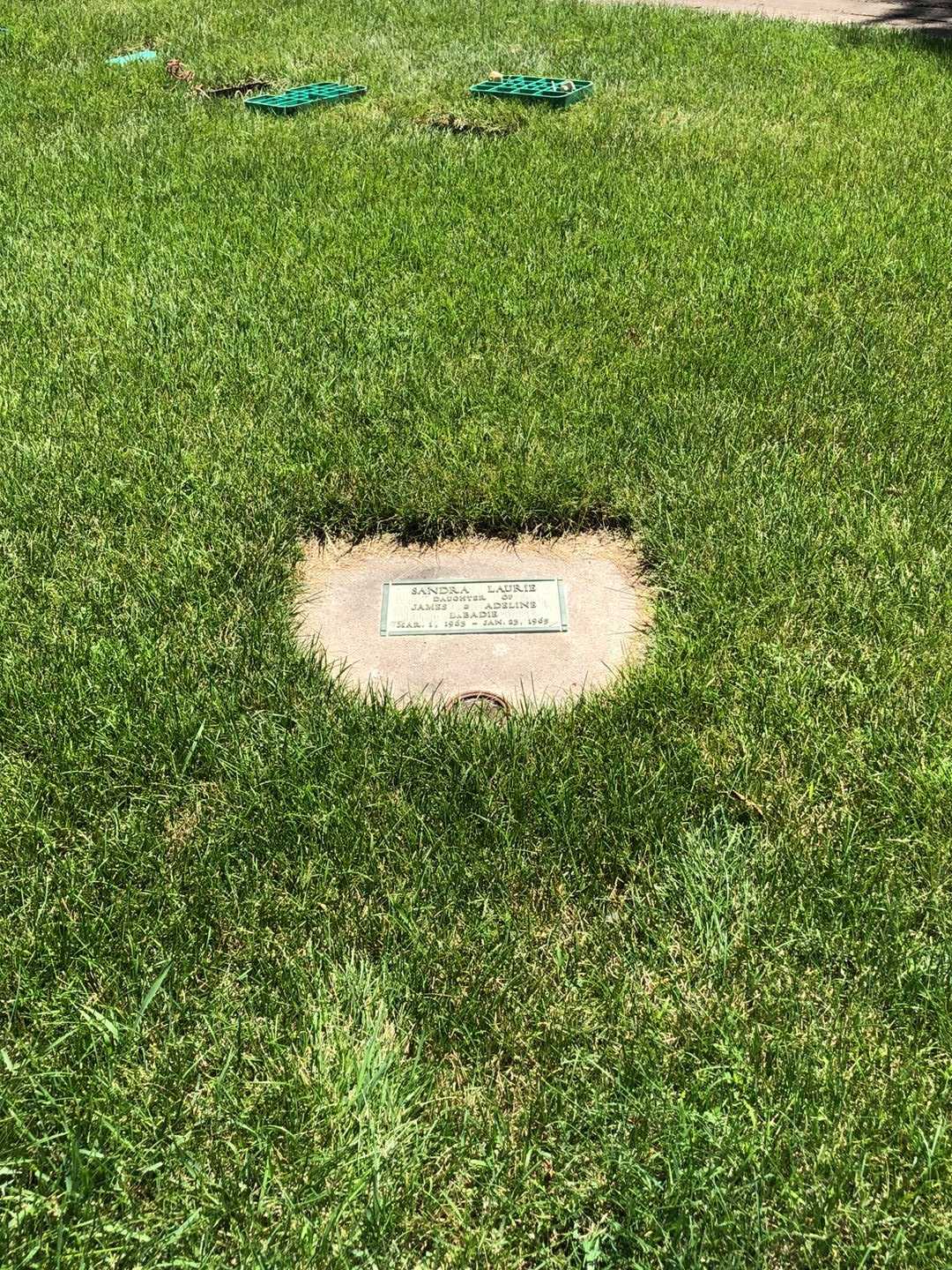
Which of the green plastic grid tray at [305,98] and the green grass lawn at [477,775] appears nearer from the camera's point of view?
the green grass lawn at [477,775]

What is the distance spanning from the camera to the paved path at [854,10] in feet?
31.9

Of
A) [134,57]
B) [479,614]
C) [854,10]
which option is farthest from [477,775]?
[854,10]

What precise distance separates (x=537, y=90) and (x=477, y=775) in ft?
20.2

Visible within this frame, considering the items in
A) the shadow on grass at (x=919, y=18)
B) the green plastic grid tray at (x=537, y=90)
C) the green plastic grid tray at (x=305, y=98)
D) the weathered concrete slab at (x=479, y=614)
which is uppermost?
the shadow on grass at (x=919, y=18)

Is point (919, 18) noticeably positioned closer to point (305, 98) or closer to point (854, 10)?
point (854, 10)

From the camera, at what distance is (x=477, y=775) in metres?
2.46

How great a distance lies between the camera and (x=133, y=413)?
384cm

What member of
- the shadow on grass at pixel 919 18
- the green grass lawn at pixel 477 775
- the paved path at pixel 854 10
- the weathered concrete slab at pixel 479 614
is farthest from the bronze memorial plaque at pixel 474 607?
the paved path at pixel 854 10

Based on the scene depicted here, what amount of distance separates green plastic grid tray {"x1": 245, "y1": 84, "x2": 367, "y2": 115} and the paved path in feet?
13.6

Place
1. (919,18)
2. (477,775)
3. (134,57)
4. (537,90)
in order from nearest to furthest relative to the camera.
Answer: (477,775), (537,90), (134,57), (919,18)

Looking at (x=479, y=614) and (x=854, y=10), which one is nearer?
(x=479, y=614)

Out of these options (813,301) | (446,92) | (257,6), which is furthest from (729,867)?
(257,6)

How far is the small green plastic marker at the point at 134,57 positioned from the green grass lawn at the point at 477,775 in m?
3.47

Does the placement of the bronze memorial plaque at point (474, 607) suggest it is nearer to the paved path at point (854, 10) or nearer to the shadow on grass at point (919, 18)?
the shadow on grass at point (919, 18)
